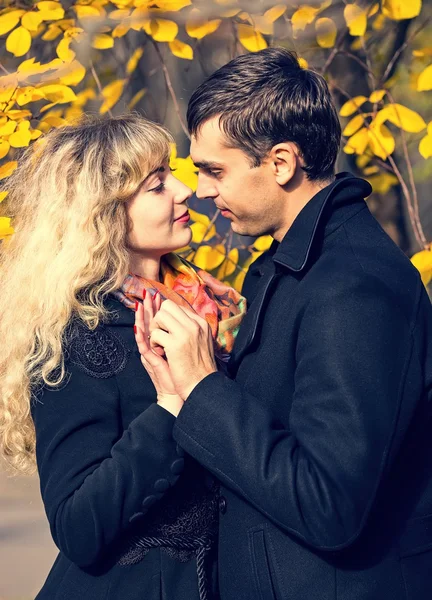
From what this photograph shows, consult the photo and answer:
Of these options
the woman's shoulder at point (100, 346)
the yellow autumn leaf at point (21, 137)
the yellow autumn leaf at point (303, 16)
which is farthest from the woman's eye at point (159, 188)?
the yellow autumn leaf at point (303, 16)

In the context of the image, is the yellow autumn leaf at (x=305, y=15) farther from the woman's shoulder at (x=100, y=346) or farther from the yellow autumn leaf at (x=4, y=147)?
the woman's shoulder at (x=100, y=346)

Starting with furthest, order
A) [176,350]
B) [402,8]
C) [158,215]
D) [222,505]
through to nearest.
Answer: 1. [402,8]
2. [158,215]
3. [222,505]
4. [176,350]

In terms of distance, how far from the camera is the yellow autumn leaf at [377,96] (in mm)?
4168

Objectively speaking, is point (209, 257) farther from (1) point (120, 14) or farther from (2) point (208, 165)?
(2) point (208, 165)

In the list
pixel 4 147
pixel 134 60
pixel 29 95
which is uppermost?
pixel 29 95

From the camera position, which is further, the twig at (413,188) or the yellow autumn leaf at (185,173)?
the twig at (413,188)

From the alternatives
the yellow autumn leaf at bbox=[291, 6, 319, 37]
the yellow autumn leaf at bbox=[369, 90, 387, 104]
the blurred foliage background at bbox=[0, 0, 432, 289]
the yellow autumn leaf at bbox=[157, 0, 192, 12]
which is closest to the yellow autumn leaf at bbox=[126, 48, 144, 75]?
the blurred foliage background at bbox=[0, 0, 432, 289]

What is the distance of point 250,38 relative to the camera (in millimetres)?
4172

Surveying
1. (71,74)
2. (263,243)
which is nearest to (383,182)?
(263,243)

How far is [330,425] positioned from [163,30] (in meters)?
2.70

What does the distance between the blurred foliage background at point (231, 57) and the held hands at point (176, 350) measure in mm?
2001

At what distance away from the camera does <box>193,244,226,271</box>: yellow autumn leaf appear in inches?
167

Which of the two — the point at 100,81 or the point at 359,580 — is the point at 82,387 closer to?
the point at 359,580

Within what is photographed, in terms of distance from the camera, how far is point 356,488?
1.82m
